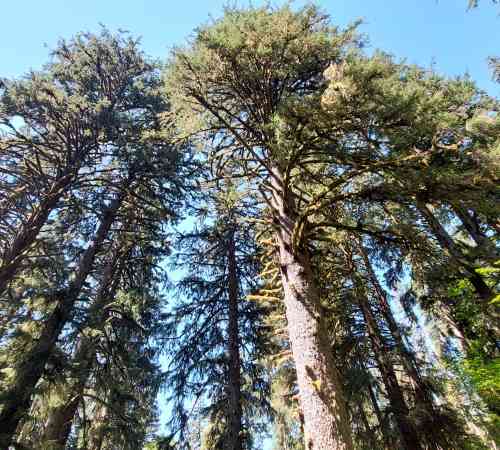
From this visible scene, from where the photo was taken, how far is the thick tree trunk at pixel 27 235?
23.1 ft

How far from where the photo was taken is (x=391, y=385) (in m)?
8.52

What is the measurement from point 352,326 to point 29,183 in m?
9.79

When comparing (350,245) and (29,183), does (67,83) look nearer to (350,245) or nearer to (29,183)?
(29,183)

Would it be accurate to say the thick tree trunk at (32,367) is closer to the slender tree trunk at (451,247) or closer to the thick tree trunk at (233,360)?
the thick tree trunk at (233,360)

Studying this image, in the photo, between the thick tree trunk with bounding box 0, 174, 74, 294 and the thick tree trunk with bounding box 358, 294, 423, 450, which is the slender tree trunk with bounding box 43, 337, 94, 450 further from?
the thick tree trunk with bounding box 358, 294, 423, 450

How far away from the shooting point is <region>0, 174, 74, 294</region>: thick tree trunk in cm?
704

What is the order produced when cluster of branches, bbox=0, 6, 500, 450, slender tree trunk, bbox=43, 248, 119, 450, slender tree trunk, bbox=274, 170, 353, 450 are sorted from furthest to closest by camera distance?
slender tree trunk, bbox=43, 248, 119, 450 < cluster of branches, bbox=0, 6, 500, 450 < slender tree trunk, bbox=274, 170, 353, 450

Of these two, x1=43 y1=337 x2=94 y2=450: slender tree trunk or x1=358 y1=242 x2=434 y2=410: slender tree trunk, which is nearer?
x1=43 y1=337 x2=94 y2=450: slender tree trunk

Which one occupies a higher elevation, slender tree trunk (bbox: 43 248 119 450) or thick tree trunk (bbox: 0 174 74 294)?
thick tree trunk (bbox: 0 174 74 294)

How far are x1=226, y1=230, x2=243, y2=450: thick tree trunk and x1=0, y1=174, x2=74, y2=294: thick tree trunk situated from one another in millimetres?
5478

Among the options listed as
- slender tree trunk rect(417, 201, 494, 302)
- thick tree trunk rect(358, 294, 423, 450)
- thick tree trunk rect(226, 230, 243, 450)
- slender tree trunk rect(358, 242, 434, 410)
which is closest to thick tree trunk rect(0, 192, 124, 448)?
thick tree trunk rect(226, 230, 243, 450)

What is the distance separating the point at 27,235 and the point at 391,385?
9943 mm

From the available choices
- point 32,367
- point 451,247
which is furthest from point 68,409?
point 451,247

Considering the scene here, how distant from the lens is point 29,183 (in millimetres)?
8125
